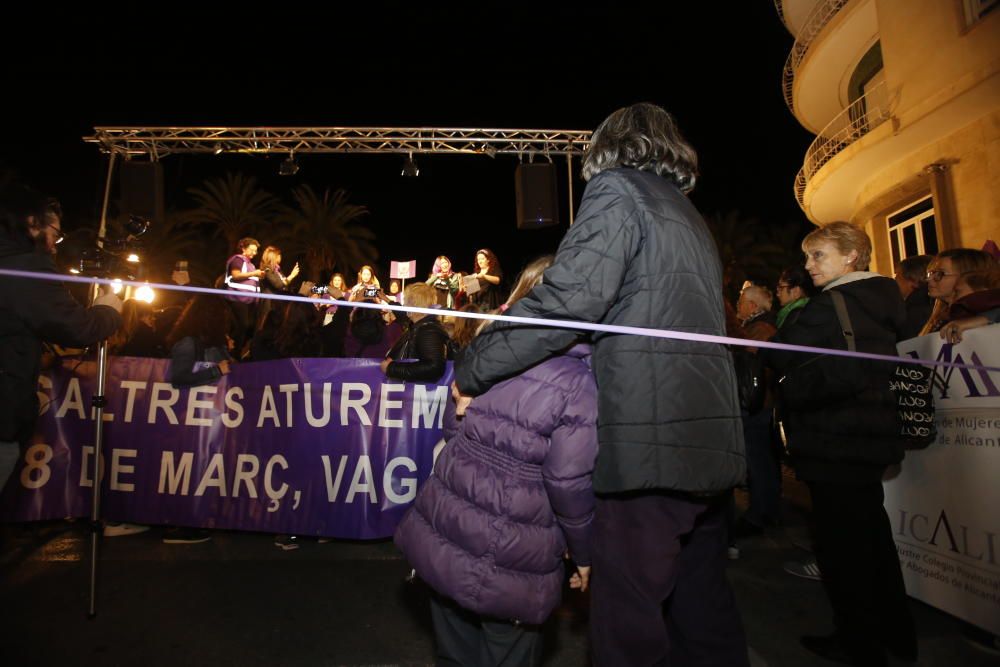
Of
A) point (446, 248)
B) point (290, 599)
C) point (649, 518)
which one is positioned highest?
point (446, 248)

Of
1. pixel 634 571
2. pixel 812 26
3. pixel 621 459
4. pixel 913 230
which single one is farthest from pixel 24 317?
pixel 812 26

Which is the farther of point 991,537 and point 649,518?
point 991,537

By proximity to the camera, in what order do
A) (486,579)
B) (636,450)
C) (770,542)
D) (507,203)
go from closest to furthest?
(636,450), (486,579), (770,542), (507,203)

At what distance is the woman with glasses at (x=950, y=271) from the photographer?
11.0 feet

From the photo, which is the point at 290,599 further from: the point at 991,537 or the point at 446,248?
the point at 446,248

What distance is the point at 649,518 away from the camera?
1.73 metres

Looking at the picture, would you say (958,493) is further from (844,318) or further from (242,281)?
(242,281)

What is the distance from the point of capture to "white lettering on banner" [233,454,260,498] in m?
4.61

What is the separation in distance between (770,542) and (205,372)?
4872mm

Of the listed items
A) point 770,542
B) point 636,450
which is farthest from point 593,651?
point 770,542

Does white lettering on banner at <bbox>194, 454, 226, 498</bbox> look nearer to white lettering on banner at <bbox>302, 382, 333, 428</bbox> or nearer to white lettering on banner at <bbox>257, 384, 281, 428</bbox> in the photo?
white lettering on banner at <bbox>257, 384, 281, 428</bbox>

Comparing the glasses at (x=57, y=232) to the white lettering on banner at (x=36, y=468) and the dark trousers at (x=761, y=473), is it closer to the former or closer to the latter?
the white lettering on banner at (x=36, y=468)

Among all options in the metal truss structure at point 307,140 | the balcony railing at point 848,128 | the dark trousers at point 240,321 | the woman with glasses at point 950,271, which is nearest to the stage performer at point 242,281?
the dark trousers at point 240,321

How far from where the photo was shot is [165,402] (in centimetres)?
484
